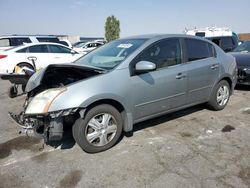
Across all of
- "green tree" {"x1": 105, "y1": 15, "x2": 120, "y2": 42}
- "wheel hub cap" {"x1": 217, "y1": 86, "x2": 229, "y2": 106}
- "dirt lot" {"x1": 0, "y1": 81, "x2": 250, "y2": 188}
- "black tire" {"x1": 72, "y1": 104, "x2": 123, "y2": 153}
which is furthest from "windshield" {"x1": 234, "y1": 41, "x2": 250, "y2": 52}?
"green tree" {"x1": 105, "y1": 15, "x2": 120, "y2": 42}

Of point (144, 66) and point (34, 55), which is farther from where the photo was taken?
point (34, 55)

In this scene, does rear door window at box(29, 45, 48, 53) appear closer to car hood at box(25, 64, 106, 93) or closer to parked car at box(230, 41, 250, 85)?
car hood at box(25, 64, 106, 93)

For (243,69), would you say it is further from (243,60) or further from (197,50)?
(197,50)

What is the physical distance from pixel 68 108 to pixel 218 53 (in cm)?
345

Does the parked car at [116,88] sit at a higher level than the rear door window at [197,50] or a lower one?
lower

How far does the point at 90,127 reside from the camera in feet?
11.7

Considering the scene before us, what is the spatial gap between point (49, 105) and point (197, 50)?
297cm

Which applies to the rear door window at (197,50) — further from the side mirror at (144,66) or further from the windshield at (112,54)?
the side mirror at (144,66)

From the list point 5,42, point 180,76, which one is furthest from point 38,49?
point 180,76

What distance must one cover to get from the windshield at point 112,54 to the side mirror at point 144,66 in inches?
10.6

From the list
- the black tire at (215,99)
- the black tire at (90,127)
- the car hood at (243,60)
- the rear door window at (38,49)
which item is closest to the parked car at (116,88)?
the black tire at (90,127)

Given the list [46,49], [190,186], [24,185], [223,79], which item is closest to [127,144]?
[190,186]

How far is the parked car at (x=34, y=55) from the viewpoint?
32.9ft

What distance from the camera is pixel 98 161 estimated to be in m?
3.47
